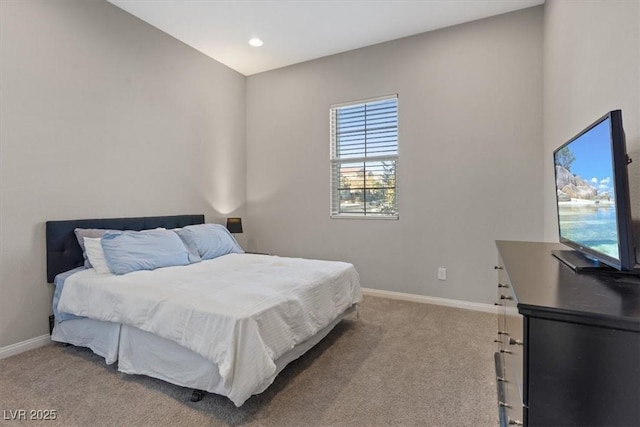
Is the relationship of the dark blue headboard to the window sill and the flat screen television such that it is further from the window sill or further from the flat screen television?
the flat screen television

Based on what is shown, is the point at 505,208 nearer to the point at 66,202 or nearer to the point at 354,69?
the point at 354,69

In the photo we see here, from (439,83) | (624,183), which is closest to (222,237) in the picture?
(439,83)

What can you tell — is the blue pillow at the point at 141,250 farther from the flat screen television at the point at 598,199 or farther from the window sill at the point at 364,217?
the flat screen television at the point at 598,199

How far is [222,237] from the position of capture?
3479 mm

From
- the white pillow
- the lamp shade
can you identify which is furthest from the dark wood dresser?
the lamp shade

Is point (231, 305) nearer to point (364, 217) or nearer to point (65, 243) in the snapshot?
point (65, 243)

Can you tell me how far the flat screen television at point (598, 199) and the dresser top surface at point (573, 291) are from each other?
62mm

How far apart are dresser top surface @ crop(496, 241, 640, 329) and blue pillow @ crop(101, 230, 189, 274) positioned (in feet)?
8.36

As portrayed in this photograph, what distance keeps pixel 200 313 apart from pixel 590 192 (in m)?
1.95

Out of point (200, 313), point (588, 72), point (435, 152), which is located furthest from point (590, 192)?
point (435, 152)

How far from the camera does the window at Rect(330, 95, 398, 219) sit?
383 cm

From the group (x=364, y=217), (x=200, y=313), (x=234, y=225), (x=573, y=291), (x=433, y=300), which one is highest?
(x=364, y=217)

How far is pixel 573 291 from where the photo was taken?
95 centimetres

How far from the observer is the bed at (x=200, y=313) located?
1.67 meters
